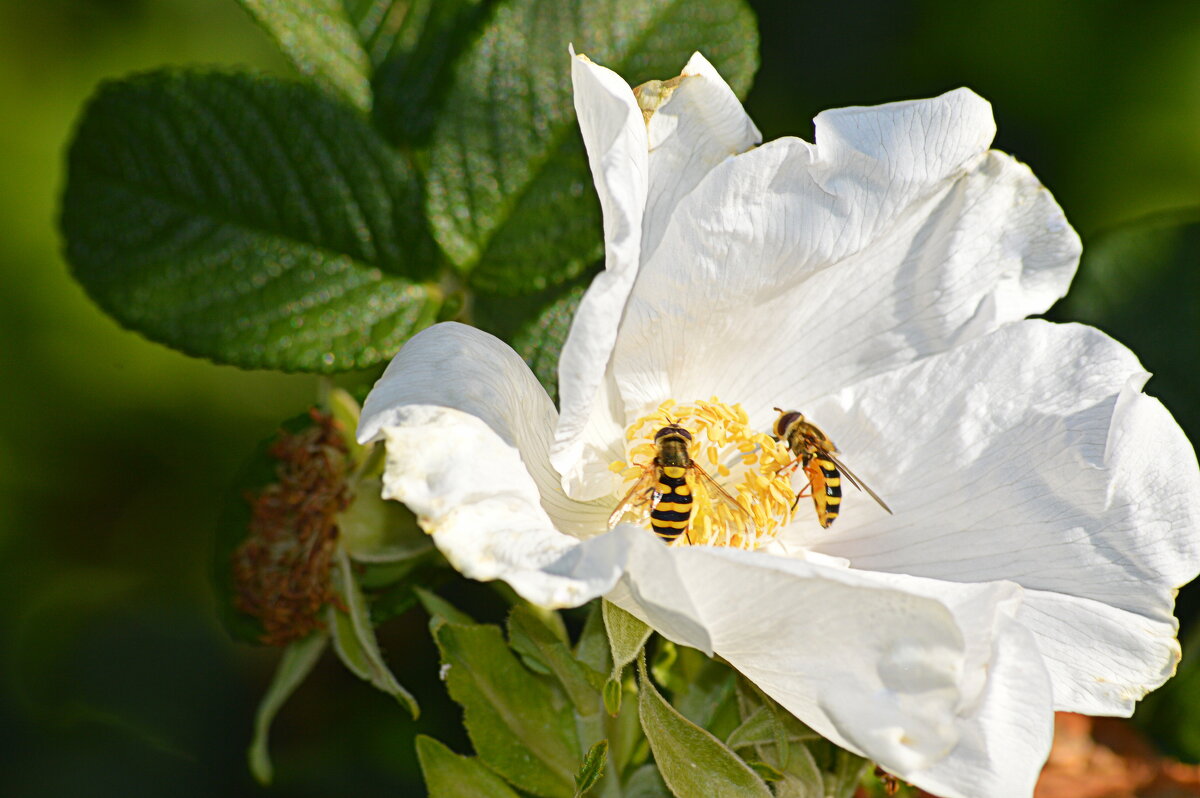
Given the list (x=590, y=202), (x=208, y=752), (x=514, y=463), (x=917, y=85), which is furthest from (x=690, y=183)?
(x=208, y=752)

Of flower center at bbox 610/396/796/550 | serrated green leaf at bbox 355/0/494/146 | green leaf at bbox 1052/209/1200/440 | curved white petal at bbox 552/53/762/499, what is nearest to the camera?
curved white petal at bbox 552/53/762/499

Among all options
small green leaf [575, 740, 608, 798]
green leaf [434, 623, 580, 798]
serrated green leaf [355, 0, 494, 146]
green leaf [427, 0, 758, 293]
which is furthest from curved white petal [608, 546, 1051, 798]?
serrated green leaf [355, 0, 494, 146]

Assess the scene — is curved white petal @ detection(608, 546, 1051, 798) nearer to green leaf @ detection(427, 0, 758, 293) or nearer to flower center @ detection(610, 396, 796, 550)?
flower center @ detection(610, 396, 796, 550)

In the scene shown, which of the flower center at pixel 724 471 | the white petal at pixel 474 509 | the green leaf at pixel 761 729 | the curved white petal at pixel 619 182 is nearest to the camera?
the white petal at pixel 474 509

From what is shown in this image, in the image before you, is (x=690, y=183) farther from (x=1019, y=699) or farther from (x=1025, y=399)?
(x=1019, y=699)

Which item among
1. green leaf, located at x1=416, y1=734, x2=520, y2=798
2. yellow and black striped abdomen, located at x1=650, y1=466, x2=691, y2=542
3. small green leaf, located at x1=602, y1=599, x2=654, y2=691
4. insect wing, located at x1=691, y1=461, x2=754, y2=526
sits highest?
yellow and black striped abdomen, located at x1=650, y1=466, x2=691, y2=542

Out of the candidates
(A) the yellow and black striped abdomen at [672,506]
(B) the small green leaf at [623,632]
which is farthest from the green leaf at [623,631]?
(A) the yellow and black striped abdomen at [672,506]

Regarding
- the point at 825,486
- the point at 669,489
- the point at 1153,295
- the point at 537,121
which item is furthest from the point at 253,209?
the point at 1153,295

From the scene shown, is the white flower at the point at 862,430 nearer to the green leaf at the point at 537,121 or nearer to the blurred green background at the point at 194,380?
the green leaf at the point at 537,121

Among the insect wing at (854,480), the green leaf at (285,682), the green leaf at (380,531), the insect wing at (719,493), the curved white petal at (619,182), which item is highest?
the curved white petal at (619,182)
